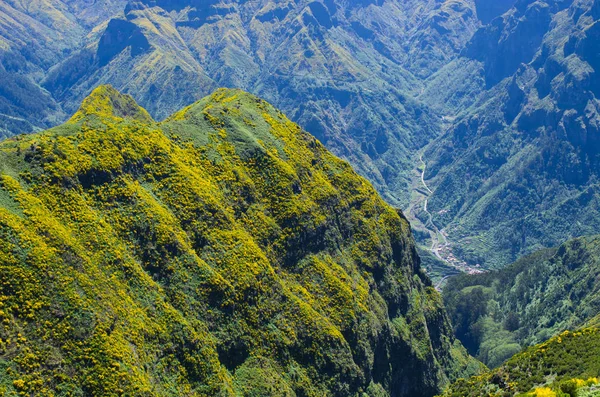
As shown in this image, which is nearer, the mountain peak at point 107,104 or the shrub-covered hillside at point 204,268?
the shrub-covered hillside at point 204,268

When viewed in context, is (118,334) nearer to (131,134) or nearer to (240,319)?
(240,319)

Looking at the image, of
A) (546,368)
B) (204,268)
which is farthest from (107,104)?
(546,368)

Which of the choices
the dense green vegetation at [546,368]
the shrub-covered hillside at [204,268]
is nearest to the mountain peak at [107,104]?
the shrub-covered hillside at [204,268]

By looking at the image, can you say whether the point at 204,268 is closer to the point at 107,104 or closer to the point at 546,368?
the point at 546,368

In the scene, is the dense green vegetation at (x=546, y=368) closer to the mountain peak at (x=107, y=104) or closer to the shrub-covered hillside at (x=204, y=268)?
the shrub-covered hillside at (x=204, y=268)

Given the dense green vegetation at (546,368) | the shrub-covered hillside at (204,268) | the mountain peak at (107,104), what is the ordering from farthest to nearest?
the mountain peak at (107,104) → the dense green vegetation at (546,368) → the shrub-covered hillside at (204,268)
